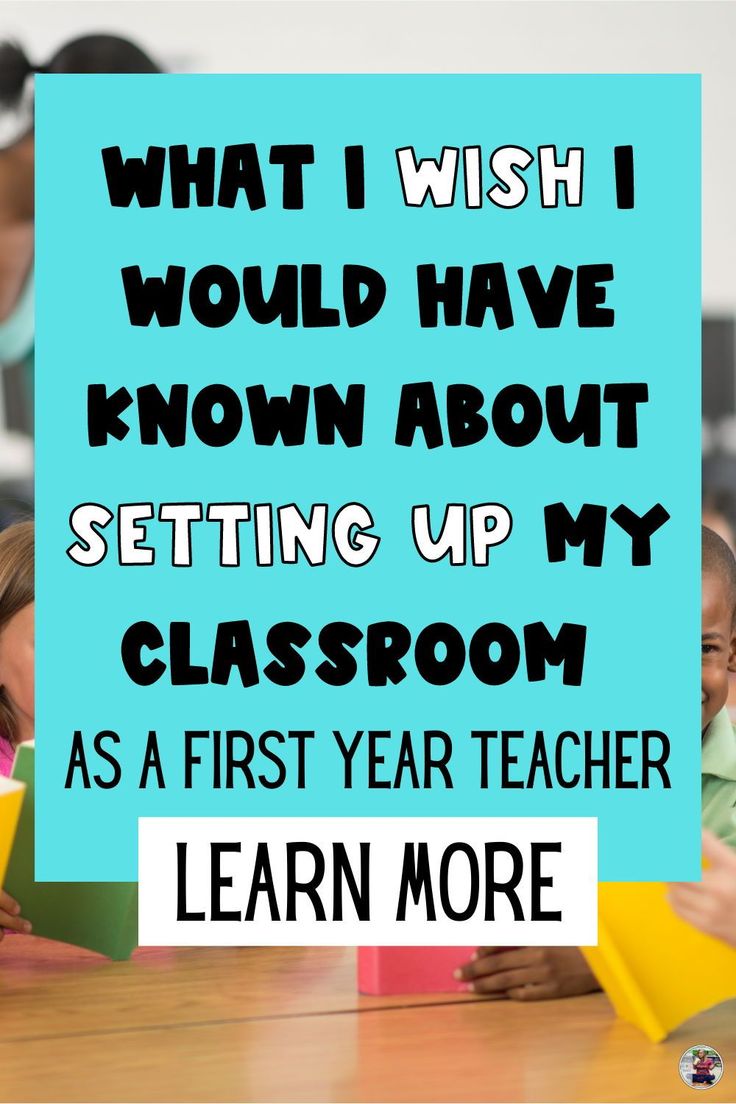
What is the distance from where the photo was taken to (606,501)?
45.2 inches

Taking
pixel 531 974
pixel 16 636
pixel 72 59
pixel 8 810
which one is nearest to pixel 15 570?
pixel 16 636

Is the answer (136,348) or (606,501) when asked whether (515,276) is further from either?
(136,348)

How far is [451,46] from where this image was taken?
1.18m

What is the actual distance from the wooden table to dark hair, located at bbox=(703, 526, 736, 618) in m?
0.38

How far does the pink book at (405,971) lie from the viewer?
41.6 inches

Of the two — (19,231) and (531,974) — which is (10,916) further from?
(19,231)

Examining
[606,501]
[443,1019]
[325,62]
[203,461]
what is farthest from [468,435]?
[443,1019]

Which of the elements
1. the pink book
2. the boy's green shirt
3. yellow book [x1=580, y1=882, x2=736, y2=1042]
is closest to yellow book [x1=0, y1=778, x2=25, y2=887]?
the pink book

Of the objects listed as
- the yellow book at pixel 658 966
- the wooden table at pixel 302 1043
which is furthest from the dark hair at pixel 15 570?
the yellow book at pixel 658 966

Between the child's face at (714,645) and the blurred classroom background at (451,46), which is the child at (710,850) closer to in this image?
→ the child's face at (714,645)

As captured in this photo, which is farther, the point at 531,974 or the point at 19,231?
the point at 19,231

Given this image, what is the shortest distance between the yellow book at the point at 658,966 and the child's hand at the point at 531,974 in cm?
3

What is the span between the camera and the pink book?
1057 mm

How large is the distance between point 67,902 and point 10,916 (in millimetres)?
52
